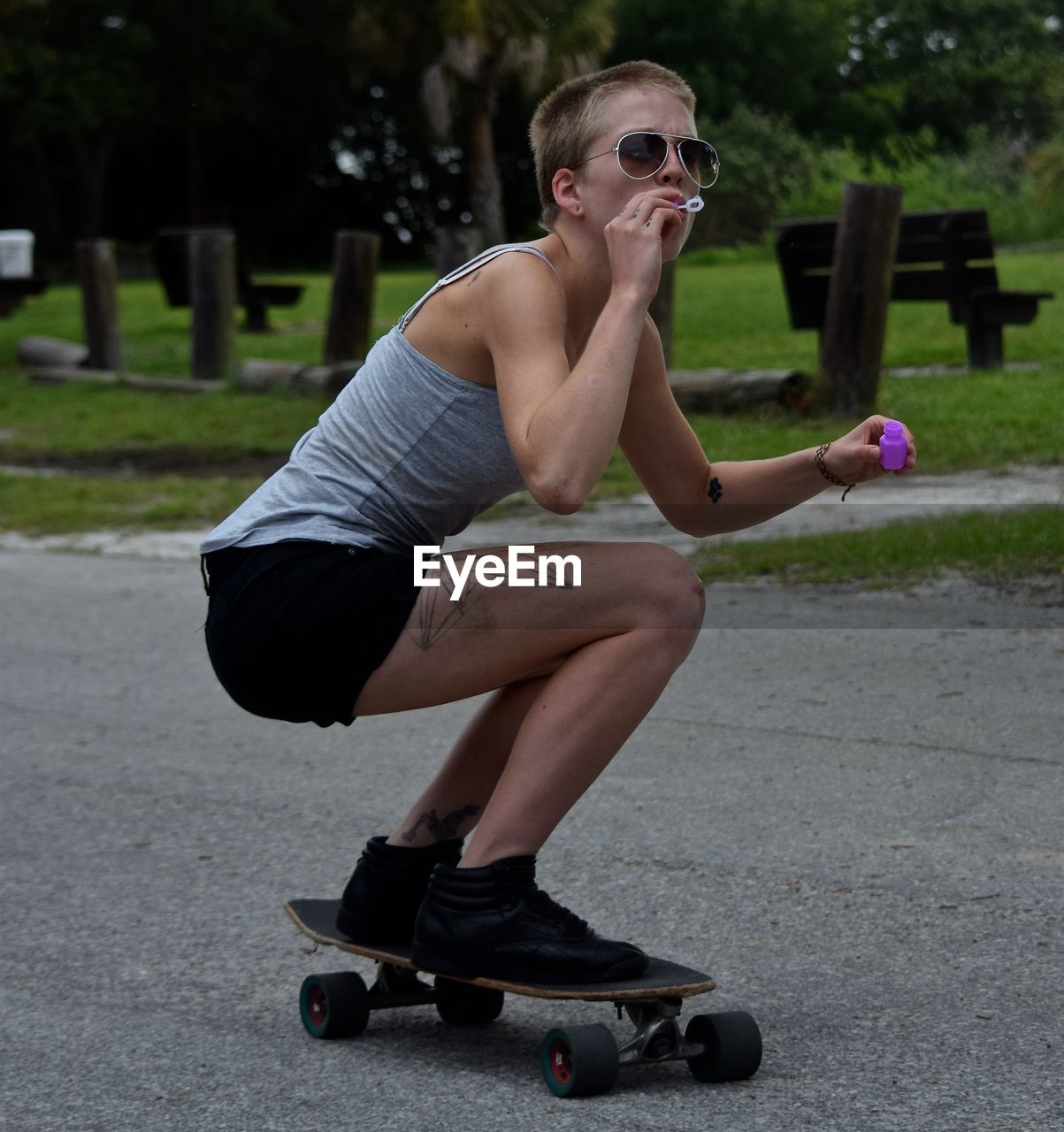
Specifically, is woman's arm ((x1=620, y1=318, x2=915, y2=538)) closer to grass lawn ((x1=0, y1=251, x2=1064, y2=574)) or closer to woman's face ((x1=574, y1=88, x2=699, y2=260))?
woman's face ((x1=574, y1=88, x2=699, y2=260))

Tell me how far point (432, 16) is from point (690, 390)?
24235 millimetres

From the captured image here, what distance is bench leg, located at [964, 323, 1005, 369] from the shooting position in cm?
1197

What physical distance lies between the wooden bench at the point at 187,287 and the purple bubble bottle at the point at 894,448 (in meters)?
16.1

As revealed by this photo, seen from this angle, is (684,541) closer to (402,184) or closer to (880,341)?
(880,341)

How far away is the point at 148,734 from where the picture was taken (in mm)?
5551

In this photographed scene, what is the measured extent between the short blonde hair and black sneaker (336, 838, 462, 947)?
106 centimetres

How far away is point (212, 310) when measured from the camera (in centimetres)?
1620

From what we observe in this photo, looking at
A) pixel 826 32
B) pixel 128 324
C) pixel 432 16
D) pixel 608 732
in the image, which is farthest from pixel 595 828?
pixel 432 16

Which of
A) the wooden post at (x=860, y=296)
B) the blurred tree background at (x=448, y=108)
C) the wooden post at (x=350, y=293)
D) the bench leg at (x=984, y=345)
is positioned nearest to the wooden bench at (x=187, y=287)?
the blurred tree background at (x=448, y=108)

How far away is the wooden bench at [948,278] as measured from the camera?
11773mm

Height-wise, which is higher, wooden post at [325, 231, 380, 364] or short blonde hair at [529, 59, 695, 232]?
wooden post at [325, 231, 380, 364]

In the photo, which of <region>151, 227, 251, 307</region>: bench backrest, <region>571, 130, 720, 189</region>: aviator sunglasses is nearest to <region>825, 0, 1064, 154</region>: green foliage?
<region>151, 227, 251, 307</region>: bench backrest

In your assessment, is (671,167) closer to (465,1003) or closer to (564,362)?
(564,362)

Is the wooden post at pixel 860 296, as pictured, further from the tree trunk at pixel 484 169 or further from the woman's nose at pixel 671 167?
the tree trunk at pixel 484 169
